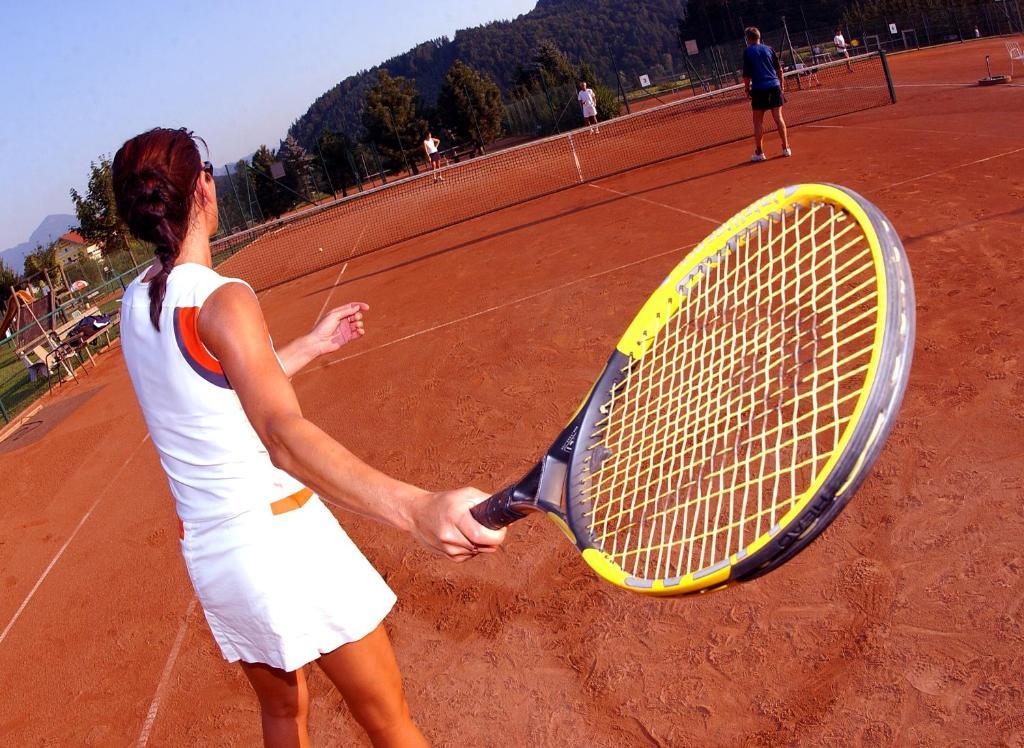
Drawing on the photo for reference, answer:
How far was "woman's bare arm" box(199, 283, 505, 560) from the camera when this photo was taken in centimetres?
159

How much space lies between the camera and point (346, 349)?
8750 millimetres

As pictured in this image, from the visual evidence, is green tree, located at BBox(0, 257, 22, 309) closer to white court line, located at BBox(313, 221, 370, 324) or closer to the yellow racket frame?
white court line, located at BBox(313, 221, 370, 324)

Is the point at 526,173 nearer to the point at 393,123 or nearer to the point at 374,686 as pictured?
the point at 374,686

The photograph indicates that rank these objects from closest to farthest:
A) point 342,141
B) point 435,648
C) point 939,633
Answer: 1. point 939,633
2. point 435,648
3. point 342,141

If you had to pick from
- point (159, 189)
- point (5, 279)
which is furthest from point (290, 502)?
point (5, 279)

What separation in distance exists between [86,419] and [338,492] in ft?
30.4

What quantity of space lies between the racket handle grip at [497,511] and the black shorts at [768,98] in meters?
10.8

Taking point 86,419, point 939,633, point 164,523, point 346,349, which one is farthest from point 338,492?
point 86,419

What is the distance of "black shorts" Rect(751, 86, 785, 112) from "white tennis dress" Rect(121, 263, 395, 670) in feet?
35.0

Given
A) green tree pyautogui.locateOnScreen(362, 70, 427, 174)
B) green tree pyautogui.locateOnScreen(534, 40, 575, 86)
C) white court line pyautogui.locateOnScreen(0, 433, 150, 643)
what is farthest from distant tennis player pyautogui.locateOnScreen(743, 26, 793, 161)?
green tree pyautogui.locateOnScreen(534, 40, 575, 86)

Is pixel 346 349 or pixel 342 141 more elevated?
pixel 342 141

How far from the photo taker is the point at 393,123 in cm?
4222

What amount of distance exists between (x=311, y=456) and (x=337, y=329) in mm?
1137

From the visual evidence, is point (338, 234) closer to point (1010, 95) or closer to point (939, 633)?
point (1010, 95)
